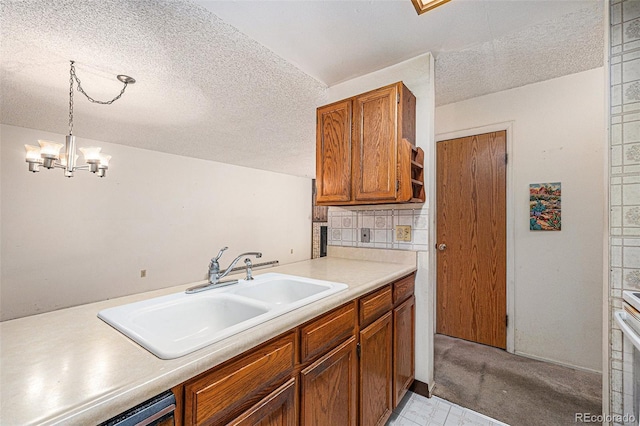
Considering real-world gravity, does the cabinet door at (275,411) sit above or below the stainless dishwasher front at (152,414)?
below

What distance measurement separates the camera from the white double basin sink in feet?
2.30

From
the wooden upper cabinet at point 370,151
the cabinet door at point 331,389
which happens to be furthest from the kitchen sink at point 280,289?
the wooden upper cabinet at point 370,151

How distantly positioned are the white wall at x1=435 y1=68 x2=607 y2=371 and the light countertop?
7.09 ft

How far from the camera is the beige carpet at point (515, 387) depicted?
1634mm

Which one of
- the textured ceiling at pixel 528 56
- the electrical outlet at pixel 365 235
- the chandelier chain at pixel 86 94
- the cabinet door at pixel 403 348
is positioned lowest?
the cabinet door at pixel 403 348

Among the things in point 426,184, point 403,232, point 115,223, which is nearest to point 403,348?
point 403,232

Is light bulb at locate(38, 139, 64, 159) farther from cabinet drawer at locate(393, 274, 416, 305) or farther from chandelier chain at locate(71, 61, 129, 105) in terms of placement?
cabinet drawer at locate(393, 274, 416, 305)

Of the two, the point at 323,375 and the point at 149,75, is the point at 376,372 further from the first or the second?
the point at 149,75

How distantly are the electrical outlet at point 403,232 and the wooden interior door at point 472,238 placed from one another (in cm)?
99

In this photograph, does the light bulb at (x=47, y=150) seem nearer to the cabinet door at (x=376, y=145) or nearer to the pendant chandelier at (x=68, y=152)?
the pendant chandelier at (x=68, y=152)

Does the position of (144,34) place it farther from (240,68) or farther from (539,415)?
(539,415)

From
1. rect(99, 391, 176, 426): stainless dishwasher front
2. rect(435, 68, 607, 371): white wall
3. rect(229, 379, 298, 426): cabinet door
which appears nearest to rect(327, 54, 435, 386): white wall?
rect(435, 68, 607, 371): white wall

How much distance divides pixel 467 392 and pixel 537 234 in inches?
53.8

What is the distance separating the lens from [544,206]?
221 centimetres
